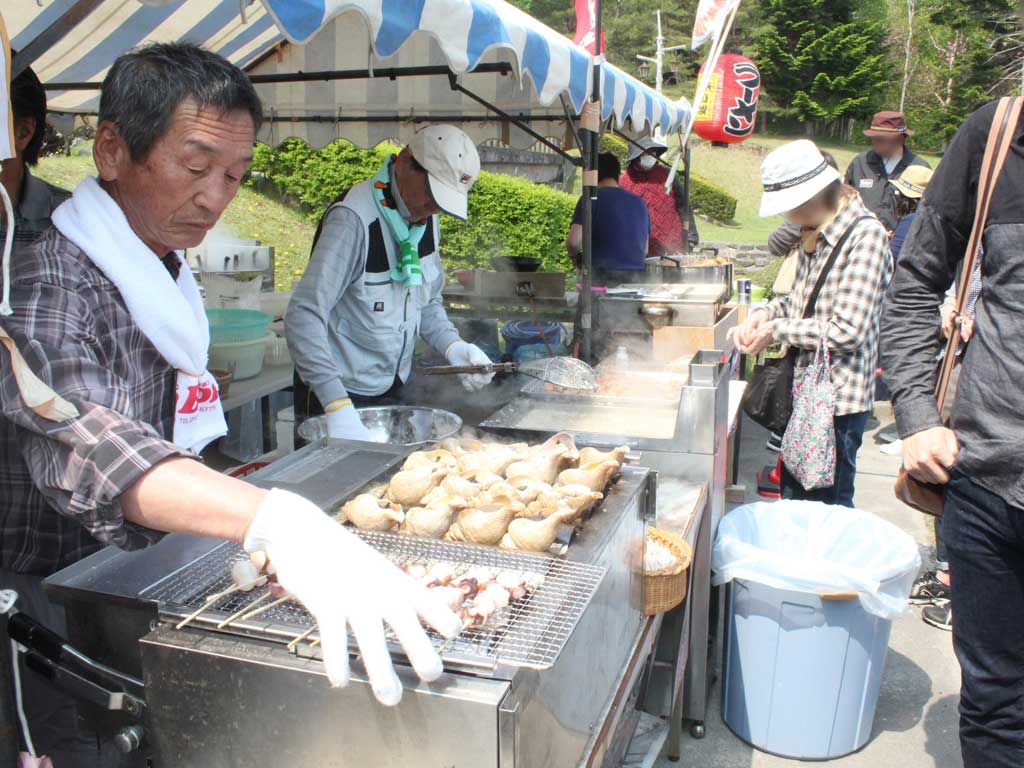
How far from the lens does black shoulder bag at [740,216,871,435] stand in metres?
3.72

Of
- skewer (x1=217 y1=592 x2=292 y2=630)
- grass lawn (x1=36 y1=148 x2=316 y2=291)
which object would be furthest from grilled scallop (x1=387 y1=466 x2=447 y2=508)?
grass lawn (x1=36 y1=148 x2=316 y2=291)

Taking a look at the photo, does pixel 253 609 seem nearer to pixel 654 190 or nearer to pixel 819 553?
pixel 819 553

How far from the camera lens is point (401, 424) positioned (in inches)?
113

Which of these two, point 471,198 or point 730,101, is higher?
point 730,101

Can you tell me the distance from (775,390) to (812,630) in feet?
4.45

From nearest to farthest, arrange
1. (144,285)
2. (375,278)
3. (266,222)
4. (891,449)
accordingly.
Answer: (144,285) → (375,278) → (891,449) → (266,222)

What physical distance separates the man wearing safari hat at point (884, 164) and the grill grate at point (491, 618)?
22.4ft

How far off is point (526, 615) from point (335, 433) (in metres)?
1.57

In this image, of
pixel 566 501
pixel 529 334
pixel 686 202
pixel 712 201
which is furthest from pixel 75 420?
pixel 712 201

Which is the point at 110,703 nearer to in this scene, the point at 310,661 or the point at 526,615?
the point at 310,661

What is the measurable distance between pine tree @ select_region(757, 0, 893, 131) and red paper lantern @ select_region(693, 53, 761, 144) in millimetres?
34846

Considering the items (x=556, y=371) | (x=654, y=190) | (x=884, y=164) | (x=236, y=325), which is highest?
(x=884, y=164)

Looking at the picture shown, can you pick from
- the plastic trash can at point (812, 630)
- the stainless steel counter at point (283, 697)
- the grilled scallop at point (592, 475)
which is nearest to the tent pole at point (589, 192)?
the plastic trash can at point (812, 630)

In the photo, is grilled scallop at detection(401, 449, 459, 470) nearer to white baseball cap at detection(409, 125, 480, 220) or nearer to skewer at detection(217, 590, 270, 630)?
skewer at detection(217, 590, 270, 630)
